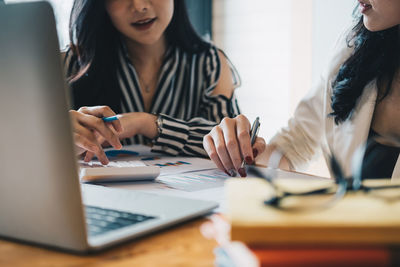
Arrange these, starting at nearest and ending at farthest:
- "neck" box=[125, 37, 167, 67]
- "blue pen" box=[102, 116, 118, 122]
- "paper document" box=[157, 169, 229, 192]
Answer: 1. "paper document" box=[157, 169, 229, 192]
2. "blue pen" box=[102, 116, 118, 122]
3. "neck" box=[125, 37, 167, 67]

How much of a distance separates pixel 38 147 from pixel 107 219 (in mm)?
134

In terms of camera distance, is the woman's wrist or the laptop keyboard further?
the woman's wrist

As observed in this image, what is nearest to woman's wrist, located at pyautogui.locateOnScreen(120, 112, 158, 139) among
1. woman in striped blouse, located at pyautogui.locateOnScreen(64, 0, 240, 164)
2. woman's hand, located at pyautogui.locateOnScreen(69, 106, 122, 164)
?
woman in striped blouse, located at pyautogui.locateOnScreen(64, 0, 240, 164)

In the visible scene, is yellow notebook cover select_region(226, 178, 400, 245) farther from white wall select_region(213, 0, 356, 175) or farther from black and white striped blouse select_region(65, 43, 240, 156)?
white wall select_region(213, 0, 356, 175)

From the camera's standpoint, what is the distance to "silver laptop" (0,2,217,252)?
0.41 meters

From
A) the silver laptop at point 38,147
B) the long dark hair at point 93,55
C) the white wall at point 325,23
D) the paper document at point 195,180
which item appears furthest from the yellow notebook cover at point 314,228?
the white wall at point 325,23

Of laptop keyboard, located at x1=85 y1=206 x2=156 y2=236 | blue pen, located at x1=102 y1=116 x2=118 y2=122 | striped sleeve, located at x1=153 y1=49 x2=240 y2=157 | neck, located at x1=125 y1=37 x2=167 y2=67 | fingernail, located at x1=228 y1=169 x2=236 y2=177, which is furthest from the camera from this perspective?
neck, located at x1=125 y1=37 x2=167 y2=67

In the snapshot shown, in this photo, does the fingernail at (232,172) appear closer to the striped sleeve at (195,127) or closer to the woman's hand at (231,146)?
the woman's hand at (231,146)

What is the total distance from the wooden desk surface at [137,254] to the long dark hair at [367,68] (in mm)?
836

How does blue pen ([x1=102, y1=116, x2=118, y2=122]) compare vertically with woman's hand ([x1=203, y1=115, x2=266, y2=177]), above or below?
above

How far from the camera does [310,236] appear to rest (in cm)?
38

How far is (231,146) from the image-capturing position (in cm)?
91

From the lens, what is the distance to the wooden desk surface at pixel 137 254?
441mm

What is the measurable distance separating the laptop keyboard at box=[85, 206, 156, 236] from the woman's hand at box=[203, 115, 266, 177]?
384 millimetres
